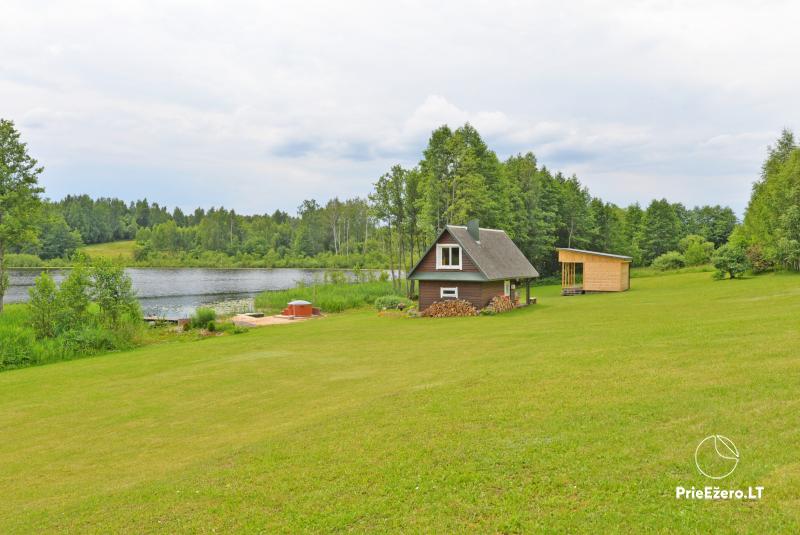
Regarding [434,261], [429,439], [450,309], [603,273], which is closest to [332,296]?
[434,261]

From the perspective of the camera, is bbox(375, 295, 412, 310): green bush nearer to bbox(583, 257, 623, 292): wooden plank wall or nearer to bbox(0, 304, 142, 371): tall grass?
bbox(0, 304, 142, 371): tall grass

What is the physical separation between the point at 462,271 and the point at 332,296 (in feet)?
44.8

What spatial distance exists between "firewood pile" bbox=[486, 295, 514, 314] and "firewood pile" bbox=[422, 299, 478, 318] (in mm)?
1021

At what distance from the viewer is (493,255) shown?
34.8m

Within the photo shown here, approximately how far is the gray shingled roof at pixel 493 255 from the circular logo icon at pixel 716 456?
79.3 feet

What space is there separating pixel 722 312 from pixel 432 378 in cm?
1376

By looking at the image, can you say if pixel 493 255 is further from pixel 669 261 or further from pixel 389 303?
pixel 669 261

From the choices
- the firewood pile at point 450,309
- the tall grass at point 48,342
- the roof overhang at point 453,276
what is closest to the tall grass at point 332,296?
the roof overhang at point 453,276

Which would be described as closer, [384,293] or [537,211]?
[384,293]

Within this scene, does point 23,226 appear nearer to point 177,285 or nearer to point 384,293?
point 384,293

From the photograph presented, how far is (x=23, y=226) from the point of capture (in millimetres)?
29812

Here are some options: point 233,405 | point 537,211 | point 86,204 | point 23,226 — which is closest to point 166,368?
point 233,405

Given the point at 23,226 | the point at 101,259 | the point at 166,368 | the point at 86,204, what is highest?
the point at 86,204

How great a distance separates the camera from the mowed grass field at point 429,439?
6098 millimetres
